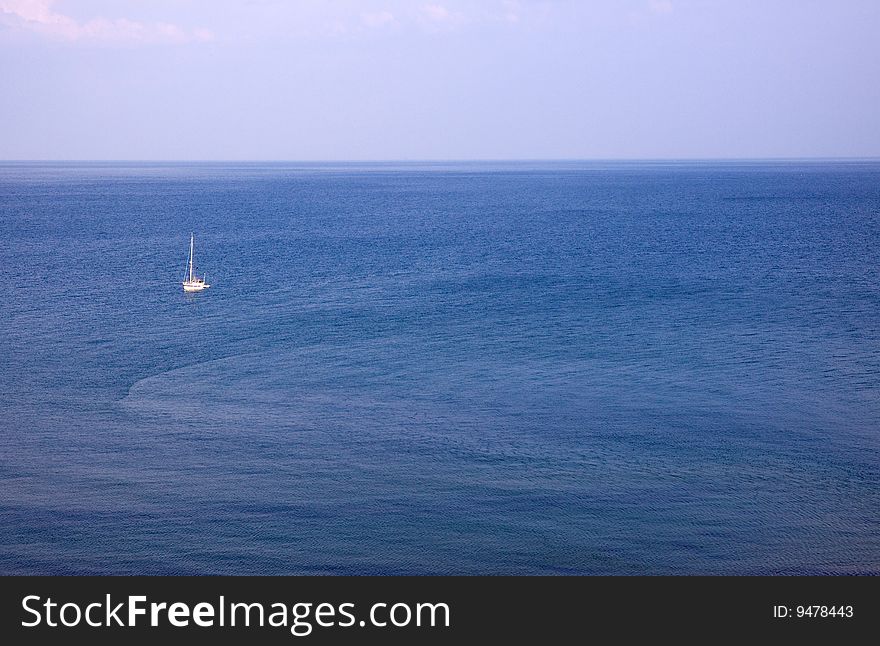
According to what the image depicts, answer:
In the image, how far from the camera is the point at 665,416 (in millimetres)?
45000

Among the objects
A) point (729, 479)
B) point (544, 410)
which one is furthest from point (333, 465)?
point (729, 479)

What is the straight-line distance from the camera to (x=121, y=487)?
122 feet

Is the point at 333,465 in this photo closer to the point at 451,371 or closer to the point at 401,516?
the point at 401,516

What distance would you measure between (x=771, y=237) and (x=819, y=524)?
282 feet

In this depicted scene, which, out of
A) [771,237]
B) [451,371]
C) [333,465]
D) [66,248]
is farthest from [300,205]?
[333,465]

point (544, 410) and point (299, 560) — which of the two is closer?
point (299, 560)

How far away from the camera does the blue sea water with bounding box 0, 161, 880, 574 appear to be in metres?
33.0

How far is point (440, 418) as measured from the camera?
44.8 metres

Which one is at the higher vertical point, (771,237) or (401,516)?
(771,237)

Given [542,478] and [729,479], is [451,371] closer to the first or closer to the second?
[542,478]

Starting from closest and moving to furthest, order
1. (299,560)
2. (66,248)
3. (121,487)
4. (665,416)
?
1. (299,560)
2. (121,487)
3. (665,416)
4. (66,248)

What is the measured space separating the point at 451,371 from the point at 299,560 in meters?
22.1

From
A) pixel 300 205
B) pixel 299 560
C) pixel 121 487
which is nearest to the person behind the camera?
pixel 299 560

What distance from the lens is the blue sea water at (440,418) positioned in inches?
1298
